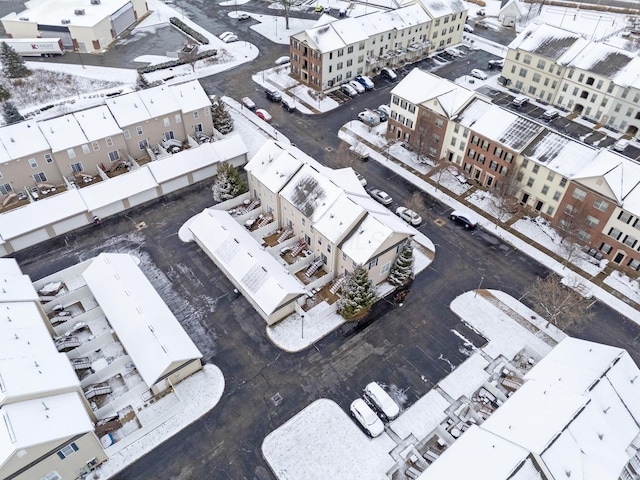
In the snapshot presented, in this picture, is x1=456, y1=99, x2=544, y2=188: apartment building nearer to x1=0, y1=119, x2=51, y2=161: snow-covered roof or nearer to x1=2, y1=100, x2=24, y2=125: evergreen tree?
x1=0, y1=119, x2=51, y2=161: snow-covered roof

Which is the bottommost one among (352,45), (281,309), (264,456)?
(264,456)

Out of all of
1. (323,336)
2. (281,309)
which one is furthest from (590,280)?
(281,309)

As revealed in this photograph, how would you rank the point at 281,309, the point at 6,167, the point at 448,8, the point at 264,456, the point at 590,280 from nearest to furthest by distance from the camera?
1. the point at 264,456
2. the point at 281,309
3. the point at 590,280
4. the point at 6,167
5. the point at 448,8

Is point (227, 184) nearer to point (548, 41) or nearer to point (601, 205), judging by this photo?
point (601, 205)

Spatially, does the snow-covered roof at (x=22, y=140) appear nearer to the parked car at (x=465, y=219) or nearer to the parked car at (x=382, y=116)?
the parked car at (x=382, y=116)

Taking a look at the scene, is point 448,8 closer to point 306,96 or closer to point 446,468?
point 306,96

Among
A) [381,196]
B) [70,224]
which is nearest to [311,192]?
[381,196]
